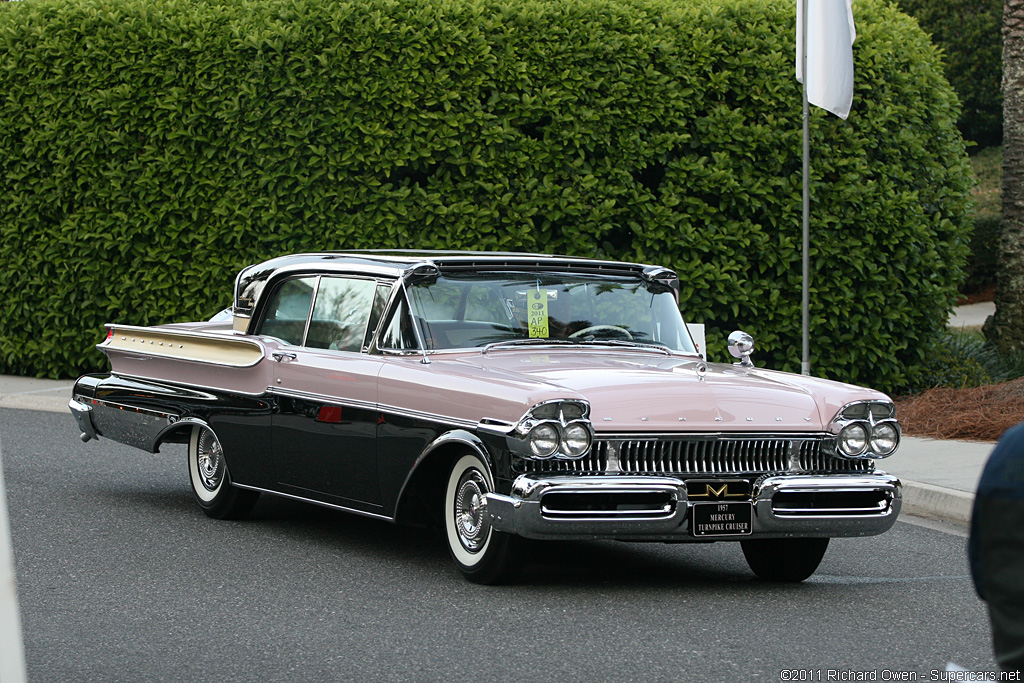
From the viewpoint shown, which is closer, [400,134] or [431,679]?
[431,679]

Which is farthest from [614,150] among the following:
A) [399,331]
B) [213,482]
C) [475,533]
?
[475,533]

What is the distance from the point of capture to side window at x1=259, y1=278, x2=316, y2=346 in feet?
26.5

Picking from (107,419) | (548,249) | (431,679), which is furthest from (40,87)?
(431,679)

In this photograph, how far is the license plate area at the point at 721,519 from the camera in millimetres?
6246

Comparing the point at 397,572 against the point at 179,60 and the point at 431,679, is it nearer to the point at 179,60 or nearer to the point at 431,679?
the point at 431,679

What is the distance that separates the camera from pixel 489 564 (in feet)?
21.2

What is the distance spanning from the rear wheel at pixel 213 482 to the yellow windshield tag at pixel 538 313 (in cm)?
199

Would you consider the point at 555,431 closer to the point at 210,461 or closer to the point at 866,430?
the point at 866,430

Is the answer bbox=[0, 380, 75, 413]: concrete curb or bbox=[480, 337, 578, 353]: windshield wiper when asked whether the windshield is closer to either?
bbox=[480, 337, 578, 353]: windshield wiper

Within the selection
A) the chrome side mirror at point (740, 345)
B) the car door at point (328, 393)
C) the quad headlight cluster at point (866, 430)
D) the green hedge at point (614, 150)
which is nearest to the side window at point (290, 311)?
the car door at point (328, 393)

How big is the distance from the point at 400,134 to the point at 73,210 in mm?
3898

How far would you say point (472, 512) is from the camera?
656cm

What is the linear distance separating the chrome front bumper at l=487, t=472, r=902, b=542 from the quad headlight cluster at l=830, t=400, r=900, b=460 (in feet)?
0.67

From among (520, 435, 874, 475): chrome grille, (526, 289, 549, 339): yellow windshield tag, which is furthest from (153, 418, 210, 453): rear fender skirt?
(520, 435, 874, 475): chrome grille
